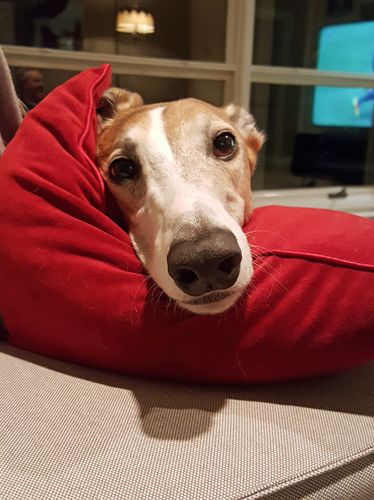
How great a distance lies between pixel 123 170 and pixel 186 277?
17.4 inches

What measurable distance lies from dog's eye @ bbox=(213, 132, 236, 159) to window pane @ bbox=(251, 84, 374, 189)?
5.43 ft

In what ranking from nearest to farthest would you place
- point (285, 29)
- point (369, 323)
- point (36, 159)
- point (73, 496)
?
point (73, 496), point (369, 323), point (36, 159), point (285, 29)

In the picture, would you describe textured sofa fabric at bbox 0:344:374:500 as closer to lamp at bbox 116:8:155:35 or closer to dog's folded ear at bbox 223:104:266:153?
dog's folded ear at bbox 223:104:266:153

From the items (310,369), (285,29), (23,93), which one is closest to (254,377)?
(310,369)

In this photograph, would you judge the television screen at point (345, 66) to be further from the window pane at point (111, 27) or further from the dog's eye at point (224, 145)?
the dog's eye at point (224, 145)

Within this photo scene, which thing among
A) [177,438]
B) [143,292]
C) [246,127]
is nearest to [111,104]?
[246,127]

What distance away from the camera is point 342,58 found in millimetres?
2959

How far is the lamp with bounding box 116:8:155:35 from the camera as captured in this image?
2279 millimetres

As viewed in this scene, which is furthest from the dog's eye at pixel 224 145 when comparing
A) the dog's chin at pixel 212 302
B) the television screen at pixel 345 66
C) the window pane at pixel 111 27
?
the television screen at pixel 345 66

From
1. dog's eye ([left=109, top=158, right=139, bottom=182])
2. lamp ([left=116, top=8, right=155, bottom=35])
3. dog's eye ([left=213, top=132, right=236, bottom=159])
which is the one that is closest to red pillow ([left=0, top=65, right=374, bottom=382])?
dog's eye ([left=109, top=158, right=139, bottom=182])

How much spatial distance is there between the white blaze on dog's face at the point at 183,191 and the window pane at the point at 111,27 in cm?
98

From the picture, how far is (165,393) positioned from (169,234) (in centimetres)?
29

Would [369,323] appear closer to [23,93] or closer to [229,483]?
[229,483]

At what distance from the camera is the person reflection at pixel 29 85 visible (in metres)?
2.03
